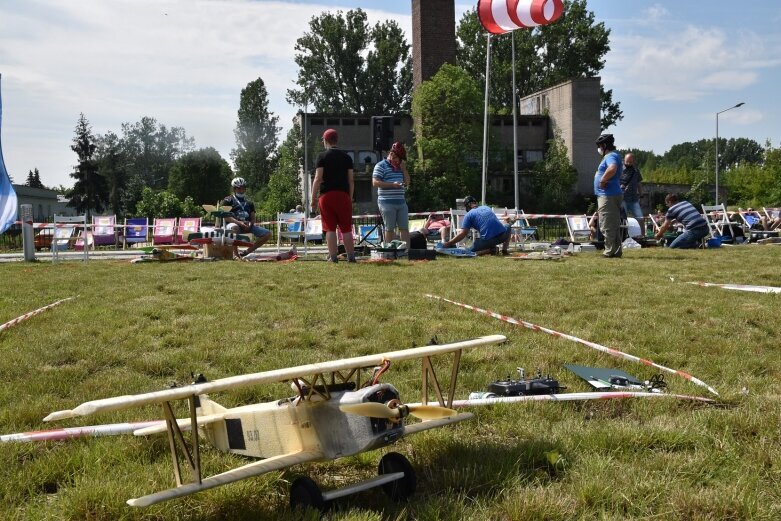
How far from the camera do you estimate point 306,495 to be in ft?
8.02

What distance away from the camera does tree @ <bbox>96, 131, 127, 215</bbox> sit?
81.3 m

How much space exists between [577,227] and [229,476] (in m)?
18.7

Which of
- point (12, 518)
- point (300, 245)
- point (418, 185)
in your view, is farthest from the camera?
point (418, 185)

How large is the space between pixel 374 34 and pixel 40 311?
2843 inches

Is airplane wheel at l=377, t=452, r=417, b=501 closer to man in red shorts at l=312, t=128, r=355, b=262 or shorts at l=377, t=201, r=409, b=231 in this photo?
man in red shorts at l=312, t=128, r=355, b=262

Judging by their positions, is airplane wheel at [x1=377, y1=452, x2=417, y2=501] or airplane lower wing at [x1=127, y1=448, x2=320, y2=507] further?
airplane wheel at [x1=377, y1=452, x2=417, y2=501]

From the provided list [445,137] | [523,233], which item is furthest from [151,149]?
[523,233]

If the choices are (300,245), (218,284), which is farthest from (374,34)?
(218,284)

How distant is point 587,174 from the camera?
52969 mm

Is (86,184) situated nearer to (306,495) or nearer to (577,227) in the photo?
(577,227)

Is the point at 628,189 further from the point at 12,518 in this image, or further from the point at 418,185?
the point at 418,185

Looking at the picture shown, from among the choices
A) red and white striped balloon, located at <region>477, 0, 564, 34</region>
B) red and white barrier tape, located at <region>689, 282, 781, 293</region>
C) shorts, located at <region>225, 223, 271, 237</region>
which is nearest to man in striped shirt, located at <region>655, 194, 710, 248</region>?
red and white striped balloon, located at <region>477, 0, 564, 34</region>

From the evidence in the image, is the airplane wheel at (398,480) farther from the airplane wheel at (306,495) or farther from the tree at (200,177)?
the tree at (200,177)

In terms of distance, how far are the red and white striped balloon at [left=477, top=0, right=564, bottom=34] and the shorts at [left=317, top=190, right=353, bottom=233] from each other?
10.5 meters
